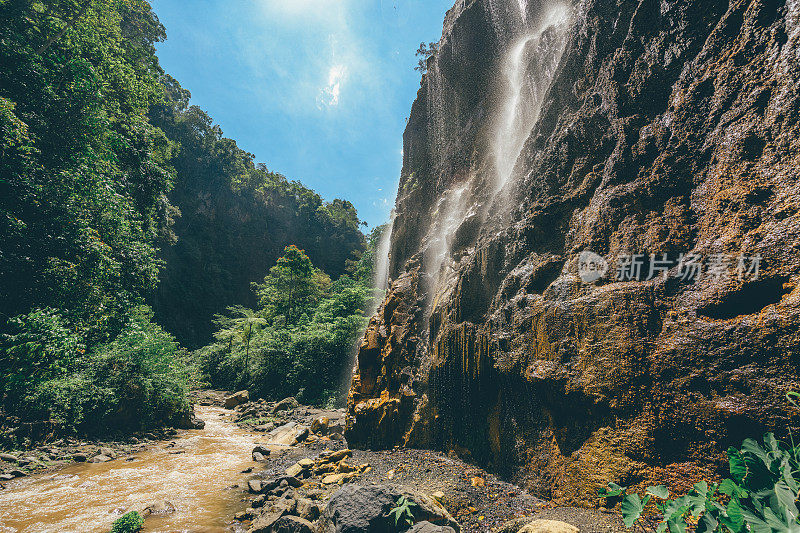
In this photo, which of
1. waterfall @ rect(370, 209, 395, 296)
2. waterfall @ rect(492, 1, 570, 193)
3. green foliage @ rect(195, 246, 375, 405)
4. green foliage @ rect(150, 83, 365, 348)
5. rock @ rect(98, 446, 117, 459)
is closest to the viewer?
waterfall @ rect(492, 1, 570, 193)

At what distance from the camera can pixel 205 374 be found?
22.1m

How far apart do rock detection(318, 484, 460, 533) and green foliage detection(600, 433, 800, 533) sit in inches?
112

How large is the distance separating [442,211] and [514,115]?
389 cm

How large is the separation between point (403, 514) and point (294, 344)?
592 inches

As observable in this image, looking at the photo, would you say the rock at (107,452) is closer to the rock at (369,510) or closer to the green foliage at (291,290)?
the rock at (369,510)

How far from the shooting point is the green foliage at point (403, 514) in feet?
12.3

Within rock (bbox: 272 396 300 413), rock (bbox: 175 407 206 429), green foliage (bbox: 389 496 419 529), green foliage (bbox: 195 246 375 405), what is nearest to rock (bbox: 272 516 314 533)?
green foliage (bbox: 389 496 419 529)

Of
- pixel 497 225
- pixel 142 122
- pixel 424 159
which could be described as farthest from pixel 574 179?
pixel 142 122

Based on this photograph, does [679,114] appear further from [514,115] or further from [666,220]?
[514,115]

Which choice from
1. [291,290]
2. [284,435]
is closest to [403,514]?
[284,435]

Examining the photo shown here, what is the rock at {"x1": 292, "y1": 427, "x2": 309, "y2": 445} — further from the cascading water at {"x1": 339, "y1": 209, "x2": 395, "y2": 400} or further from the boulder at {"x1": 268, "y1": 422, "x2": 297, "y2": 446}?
the cascading water at {"x1": 339, "y1": 209, "x2": 395, "y2": 400}

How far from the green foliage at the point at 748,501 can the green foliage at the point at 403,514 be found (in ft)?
8.74

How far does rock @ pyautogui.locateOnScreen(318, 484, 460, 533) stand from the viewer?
371 cm

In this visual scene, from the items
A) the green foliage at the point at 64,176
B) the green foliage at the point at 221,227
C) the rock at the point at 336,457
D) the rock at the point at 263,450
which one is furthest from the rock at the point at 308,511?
the green foliage at the point at 221,227
